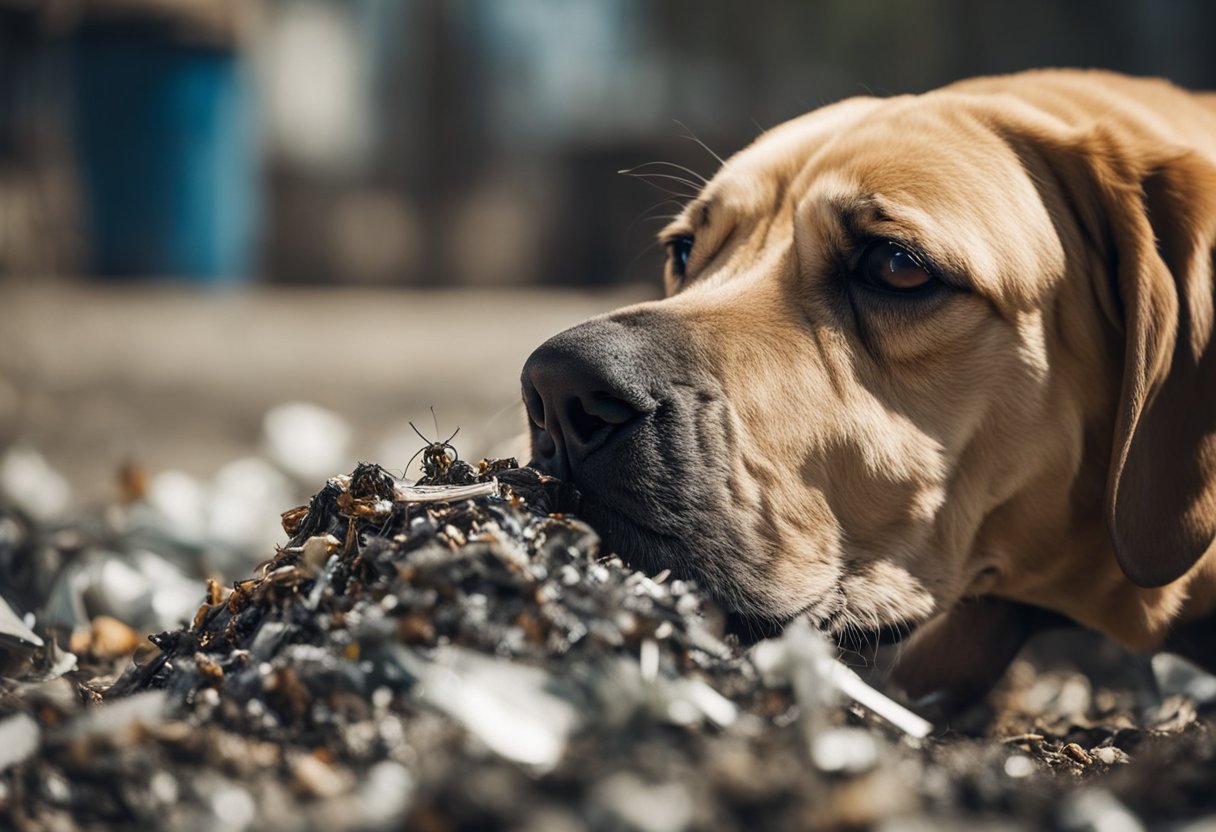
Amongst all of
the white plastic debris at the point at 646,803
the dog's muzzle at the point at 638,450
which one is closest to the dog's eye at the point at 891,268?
the dog's muzzle at the point at 638,450

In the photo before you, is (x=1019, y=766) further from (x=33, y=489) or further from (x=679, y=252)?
(x=33, y=489)

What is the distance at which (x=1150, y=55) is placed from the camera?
537 inches

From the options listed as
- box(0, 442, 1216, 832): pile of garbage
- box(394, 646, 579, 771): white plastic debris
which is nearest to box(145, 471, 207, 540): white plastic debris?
box(0, 442, 1216, 832): pile of garbage

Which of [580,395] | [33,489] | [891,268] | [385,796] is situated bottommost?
[33,489]

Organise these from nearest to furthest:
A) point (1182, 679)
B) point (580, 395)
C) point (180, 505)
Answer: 1. point (580, 395)
2. point (1182, 679)
3. point (180, 505)

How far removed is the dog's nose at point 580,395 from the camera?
2279mm

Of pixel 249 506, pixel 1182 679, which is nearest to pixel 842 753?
pixel 1182 679

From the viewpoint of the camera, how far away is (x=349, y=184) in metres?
15.0

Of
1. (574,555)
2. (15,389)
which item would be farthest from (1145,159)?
(15,389)

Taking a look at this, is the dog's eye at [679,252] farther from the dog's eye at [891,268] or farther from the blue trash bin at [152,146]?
the blue trash bin at [152,146]

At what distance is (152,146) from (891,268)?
23.2 ft

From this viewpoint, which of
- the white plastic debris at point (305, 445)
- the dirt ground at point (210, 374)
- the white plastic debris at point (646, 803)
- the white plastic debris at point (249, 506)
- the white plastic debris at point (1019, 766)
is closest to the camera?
the white plastic debris at point (646, 803)

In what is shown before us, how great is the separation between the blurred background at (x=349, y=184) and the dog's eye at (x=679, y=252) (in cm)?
25

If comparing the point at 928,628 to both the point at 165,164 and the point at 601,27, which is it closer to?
the point at 165,164
